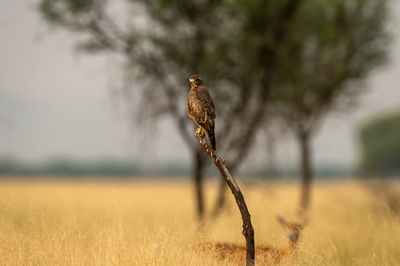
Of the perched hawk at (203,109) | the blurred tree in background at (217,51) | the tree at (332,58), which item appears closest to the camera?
the perched hawk at (203,109)

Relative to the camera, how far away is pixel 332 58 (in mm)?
18000

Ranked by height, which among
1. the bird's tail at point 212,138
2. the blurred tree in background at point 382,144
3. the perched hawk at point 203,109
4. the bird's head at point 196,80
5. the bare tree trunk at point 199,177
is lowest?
the bare tree trunk at point 199,177

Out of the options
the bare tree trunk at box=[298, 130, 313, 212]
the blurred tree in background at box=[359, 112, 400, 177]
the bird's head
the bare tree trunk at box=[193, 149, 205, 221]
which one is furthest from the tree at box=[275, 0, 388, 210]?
the blurred tree in background at box=[359, 112, 400, 177]

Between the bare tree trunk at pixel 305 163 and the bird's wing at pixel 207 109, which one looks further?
the bare tree trunk at pixel 305 163

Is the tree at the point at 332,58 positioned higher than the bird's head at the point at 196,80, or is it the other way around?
the tree at the point at 332,58

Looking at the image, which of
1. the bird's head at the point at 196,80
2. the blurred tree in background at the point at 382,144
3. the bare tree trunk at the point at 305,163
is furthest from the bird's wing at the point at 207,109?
the blurred tree in background at the point at 382,144

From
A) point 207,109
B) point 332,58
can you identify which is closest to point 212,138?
point 207,109

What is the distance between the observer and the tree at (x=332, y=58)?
1698cm

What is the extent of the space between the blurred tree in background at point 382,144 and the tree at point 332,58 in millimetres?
35850

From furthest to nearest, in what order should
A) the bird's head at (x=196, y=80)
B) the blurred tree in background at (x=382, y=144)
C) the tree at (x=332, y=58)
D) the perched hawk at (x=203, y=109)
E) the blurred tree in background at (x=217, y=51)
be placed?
1. the blurred tree in background at (x=382, y=144)
2. the tree at (x=332, y=58)
3. the blurred tree in background at (x=217, y=51)
4. the bird's head at (x=196, y=80)
5. the perched hawk at (x=203, y=109)

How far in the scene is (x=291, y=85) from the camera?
15.4 meters

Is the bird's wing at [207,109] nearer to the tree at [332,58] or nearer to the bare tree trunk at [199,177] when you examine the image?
the bare tree trunk at [199,177]

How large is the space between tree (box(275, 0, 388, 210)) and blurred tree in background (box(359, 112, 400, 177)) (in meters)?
35.9

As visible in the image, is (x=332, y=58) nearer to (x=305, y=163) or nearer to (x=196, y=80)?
(x=305, y=163)
